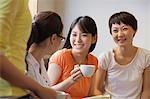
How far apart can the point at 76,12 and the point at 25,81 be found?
156 centimetres

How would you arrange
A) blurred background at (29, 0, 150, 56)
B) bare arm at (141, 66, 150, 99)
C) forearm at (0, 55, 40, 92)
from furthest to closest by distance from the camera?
1. blurred background at (29, 0, 150, 56)
2. bare arm at (141, 66, 150, 99)
3. forearm at (0, 55, 40, 92)

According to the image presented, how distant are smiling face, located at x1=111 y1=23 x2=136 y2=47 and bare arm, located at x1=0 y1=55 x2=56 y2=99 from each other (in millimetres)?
894

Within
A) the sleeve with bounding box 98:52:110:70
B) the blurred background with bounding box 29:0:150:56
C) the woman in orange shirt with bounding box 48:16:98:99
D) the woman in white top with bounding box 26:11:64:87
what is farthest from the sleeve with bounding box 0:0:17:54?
the blurred background with bounding box 29:0:150:56

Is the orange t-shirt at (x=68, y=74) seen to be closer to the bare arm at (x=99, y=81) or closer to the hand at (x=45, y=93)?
the bare arm at (x=99, y=81)

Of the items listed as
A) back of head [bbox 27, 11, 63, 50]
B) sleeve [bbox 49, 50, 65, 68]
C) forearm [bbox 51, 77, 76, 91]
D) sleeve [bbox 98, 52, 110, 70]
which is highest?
back of head [bbox 27, 11, 63, 50]

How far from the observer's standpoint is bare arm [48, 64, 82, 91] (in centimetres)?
122

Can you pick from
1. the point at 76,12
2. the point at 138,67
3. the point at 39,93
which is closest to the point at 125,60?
the point at 138,67

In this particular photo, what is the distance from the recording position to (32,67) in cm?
94

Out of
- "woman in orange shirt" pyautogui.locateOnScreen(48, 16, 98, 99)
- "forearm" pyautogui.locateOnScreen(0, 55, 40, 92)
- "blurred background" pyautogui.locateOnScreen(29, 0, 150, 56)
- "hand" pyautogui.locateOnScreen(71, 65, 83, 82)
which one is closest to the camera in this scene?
"forearm" pyautogui.locateOnScreen(0, 55, 40, 92)

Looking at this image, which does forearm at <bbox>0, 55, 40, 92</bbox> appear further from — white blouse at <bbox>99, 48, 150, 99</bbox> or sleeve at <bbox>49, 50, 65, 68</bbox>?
white blouse at <bbox>99, 48, 150, 99</bbox>

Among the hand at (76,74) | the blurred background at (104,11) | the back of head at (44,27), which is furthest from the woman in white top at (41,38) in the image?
the blurred background at (104,11)

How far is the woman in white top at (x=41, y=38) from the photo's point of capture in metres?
0.95

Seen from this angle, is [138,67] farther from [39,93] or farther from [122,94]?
[39,93]

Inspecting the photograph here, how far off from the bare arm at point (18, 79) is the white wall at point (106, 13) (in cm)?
147
